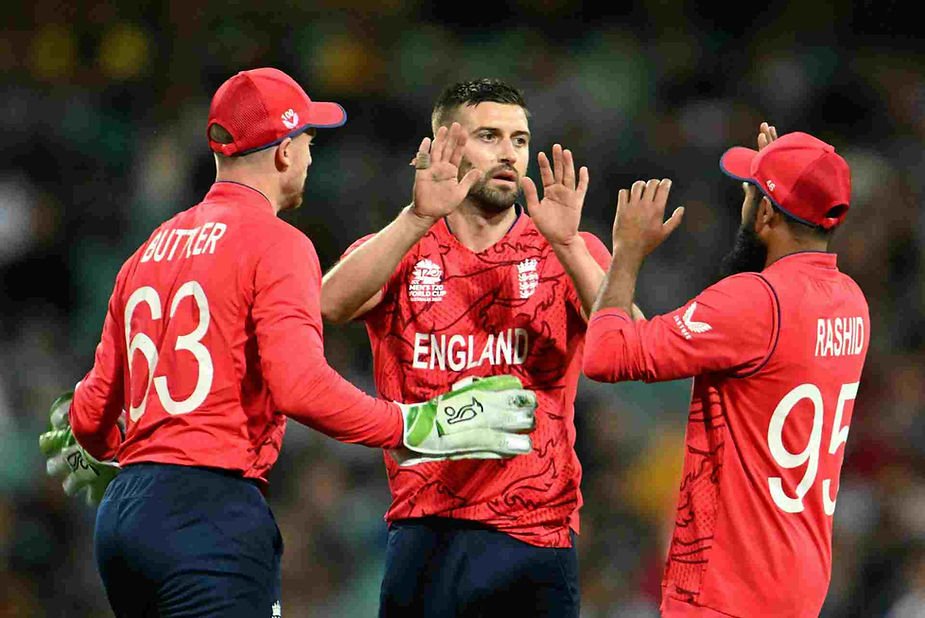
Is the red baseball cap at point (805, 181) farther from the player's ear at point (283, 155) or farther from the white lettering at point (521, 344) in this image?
the player's ear at point (283, 155)

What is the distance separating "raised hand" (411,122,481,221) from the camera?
4129mm

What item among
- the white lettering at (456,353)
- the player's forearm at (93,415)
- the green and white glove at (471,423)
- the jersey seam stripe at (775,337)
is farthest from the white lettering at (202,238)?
the jersey seam stripe at (775,337)

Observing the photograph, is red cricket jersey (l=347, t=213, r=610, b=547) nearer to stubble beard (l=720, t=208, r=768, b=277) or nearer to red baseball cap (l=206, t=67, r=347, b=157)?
stubble beard (l=720, t=208, r=768, b=277)

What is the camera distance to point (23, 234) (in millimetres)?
8609

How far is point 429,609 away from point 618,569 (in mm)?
3334

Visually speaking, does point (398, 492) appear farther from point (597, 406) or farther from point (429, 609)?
point (597, 406)

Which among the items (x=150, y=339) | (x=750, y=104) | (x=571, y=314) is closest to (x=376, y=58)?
(x=750, y=104)

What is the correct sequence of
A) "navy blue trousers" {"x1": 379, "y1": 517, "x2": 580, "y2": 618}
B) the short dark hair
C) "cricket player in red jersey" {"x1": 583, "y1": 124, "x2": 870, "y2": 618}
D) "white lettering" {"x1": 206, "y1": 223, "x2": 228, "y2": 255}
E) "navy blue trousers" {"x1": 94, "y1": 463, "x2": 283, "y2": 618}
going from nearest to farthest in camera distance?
"navy blue trousers" {"x1": 94, "y1": 463, "x2": 283, "y2": 618} < "white lettering" {"x1": 206, "y1": 223, "x2": 228, "y2": 255} < "cricket player in red jersey" {"x1": 583, "y1": 124, "x2": 870, "y2": 618} < "navy blue trousers" {"x1": 379, "y1": 517, "x2": 580, "y2": 618} < the short dark hair

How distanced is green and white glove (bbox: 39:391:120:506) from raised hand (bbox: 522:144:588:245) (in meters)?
1.60

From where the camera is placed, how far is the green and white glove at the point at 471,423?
369cm

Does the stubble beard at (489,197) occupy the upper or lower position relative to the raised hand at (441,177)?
lower

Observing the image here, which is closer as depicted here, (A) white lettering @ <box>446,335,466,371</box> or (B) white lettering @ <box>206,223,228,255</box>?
(B) white lettering @ <box>206,223,228,255</box>

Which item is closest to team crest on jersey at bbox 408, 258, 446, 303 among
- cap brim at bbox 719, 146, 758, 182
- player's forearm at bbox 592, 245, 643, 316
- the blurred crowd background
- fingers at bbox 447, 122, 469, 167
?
fingers at bbox 447, 122, 469, 167

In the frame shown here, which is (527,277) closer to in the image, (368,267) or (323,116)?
(368,267)
